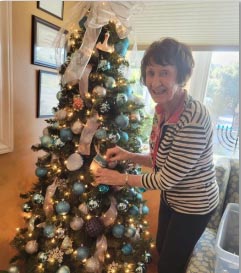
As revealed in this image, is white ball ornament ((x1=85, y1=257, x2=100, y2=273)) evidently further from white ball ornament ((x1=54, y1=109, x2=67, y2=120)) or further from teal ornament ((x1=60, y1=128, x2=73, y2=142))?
white ball ornament ((x1=54, y1=109, x2=67, y2=120))

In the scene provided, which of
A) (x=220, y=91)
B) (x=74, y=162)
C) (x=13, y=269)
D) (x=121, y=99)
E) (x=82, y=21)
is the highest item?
(x=82, y=21)

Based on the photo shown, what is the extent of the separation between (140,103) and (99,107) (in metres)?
0.23

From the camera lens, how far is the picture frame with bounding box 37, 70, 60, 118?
5.10ft

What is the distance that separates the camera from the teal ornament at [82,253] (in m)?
1.10

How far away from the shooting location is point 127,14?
1.05 metres

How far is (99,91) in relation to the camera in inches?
41.6

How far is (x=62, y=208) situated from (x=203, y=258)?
2.61ft

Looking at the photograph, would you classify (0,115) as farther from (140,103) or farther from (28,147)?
(140,103)

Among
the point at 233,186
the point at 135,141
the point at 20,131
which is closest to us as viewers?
the point at 135,141

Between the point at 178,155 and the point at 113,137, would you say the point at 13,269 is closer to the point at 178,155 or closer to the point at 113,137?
the point at 113,137

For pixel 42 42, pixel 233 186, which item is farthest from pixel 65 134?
pixel 233 186

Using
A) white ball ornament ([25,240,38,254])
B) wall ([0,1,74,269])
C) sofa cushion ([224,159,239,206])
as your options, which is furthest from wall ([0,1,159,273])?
sofa cushion ([224,159,239,206])

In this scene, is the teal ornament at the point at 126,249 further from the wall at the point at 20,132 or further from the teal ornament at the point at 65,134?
the wall at the point at 20,132

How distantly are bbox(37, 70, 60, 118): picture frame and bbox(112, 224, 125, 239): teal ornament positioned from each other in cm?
93
